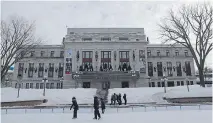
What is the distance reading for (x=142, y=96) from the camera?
29750mm

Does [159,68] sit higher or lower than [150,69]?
higher

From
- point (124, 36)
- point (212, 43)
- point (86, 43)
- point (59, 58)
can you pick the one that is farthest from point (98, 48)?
point (212, 43)

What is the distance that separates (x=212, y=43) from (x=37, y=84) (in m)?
45.6

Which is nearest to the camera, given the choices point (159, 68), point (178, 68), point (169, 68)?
point (178, 68)

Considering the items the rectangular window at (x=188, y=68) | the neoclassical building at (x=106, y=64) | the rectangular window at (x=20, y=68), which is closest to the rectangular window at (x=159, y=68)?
the neoclassical building at (x=106, y=64)

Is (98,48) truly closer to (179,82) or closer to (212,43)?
(179,82)

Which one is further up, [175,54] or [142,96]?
[175,54]

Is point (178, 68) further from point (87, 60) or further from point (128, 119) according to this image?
point (128, 119)

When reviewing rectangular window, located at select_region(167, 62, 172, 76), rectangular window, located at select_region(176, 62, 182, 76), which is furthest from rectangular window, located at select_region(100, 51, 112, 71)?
rectangular window, located at select_region(176, 62, 182, 76)

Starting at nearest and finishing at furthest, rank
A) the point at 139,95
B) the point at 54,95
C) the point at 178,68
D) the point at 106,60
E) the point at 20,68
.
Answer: the point at 139,95 < the point at 54,95 < the point at 106,60 < the point at 20,68 < the point at 178,68

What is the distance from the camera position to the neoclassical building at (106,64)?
4831cm

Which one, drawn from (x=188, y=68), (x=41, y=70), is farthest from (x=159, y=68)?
(x=41, y=70)

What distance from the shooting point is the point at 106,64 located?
5034 cm

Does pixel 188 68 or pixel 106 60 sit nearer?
pixel 106 60
